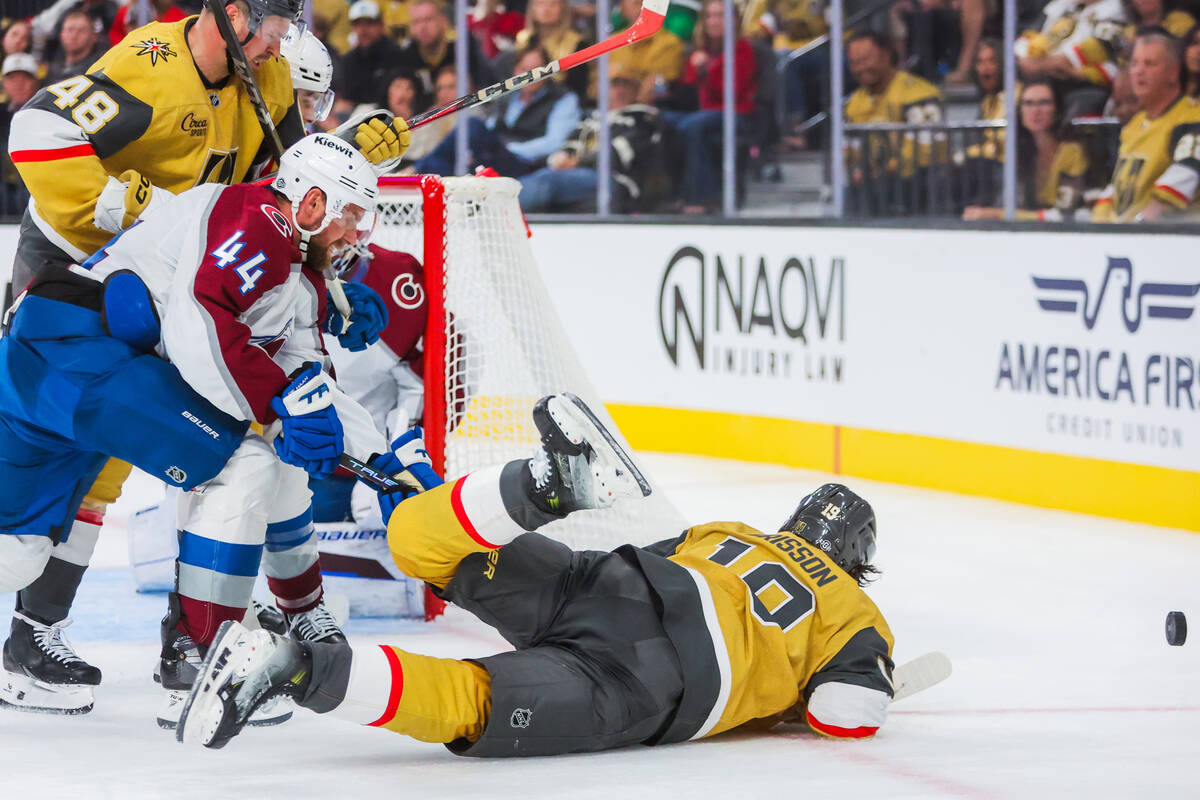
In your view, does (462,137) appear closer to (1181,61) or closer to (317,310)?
(1181,61)

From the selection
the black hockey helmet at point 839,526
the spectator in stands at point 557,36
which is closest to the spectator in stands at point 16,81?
the spectator in stands at point 557,36

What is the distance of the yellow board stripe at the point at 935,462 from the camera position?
194 inches

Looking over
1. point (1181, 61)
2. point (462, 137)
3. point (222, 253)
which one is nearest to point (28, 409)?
point (222, 253)

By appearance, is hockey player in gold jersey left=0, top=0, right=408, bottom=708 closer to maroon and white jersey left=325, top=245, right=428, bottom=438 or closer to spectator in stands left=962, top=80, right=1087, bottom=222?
maroon and white jersey left=325, top=245, right=428, bottom=438

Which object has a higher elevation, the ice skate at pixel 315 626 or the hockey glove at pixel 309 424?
the hockey glove at pixel 309 424

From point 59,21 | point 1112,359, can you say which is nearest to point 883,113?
point 1112,359

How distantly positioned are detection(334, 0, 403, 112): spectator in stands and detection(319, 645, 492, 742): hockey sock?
521 centimetres

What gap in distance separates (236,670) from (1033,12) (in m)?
4.19

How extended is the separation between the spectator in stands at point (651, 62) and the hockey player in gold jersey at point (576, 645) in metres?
4.26

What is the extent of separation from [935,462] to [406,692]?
356 cm

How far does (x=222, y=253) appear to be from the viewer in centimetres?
273

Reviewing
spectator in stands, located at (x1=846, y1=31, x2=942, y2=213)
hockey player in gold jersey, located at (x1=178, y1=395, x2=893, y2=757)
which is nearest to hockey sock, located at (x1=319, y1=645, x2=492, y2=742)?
hockey player in gold jersey, located at (x1=178, y1=395, x2=893, y2=757)

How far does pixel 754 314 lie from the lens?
6258 mm

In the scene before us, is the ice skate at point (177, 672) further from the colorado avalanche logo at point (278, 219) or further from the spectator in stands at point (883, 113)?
the spectator in stands at point (883, 113)
